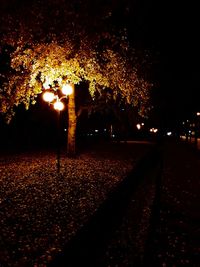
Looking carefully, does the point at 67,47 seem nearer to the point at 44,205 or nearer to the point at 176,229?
the point at 44,205

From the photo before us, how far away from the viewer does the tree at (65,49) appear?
13797 millimetres

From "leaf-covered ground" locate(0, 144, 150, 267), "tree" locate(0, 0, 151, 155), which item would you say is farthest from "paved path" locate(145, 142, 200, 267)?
"tree" locate(0, 0, 151, 155)

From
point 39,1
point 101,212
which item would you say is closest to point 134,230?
point 101,212

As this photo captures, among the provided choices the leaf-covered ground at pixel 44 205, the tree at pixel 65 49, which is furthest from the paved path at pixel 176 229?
the tree at pixel 65 49

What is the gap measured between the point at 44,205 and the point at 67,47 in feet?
26.2

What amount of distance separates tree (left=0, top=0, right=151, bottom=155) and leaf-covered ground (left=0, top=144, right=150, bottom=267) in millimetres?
4253

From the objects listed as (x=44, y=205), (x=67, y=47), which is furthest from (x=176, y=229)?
(x=67, y=47)

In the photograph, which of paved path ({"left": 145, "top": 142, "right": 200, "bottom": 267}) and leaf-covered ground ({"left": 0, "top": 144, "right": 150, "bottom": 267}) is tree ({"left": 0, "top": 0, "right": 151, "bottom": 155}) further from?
paved path ({"left": 145, "top": 142, "right": 200, "bottom": 267})

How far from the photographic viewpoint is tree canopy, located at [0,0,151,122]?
13.8 m

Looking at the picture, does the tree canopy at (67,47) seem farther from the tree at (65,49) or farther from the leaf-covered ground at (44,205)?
the leaf-covered ground at (44,205)

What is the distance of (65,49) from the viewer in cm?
1520

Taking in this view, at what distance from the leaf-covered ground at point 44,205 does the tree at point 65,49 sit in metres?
4.25

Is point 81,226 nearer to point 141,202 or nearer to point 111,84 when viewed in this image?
point 141,202

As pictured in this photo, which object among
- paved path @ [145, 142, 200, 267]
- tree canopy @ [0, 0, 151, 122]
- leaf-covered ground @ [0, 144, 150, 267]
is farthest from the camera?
tree canopy @ [0, 0, 151, 122]
